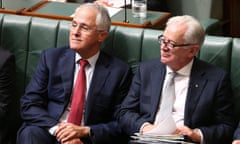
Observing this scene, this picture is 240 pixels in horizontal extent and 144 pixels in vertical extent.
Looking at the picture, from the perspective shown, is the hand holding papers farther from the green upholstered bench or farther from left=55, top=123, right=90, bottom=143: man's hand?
the green upholstered bench

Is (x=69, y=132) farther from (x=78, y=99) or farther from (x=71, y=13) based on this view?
(x=71, y=13)

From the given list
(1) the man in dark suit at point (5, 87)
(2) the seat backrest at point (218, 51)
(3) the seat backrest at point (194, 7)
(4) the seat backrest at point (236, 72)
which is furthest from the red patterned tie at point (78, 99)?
(3) the seat backrest at point (194, 7)

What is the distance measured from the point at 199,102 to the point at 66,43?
89 centimetres

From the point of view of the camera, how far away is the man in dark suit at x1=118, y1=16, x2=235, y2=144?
8.73ft

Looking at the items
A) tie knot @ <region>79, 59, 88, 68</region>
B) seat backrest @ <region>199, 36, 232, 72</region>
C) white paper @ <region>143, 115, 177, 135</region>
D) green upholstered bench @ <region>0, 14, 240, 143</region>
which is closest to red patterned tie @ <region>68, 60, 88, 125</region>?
tie knot @ <region>79, 59, 88, 68</region>

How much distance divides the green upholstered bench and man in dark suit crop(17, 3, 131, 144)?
0.41 ft

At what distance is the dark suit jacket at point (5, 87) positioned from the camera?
2990 millimetres

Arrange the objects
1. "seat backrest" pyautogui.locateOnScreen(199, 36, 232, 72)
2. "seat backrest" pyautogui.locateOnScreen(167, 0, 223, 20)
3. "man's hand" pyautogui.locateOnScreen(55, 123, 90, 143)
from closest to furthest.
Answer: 1. "man's hand" pyautogui.locateOnScreen(55, 123, 90, 143)
2. "seat backrest" pyautogui.locateOnScreen(199, 36, 232, 72)
3. "seat backrest" pyautogui.locateOnScreen(167, 0, 223, 20)

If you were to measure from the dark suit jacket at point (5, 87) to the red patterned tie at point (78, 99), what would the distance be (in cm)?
37

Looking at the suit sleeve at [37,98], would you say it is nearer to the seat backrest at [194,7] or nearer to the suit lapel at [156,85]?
the suit lapel at [156,85]

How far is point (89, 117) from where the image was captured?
2900 millimetres

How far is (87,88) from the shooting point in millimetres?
2924

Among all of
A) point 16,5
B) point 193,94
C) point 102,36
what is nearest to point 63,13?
point 16,5

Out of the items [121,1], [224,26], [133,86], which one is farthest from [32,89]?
[224,26]
